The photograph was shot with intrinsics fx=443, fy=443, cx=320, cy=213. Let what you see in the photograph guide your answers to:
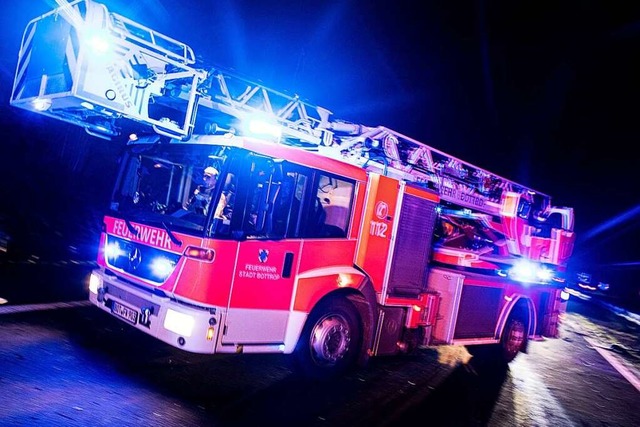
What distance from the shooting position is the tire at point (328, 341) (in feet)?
16.6

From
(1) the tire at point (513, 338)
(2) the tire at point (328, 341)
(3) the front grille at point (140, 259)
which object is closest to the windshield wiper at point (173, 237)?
(3) the front grille at point (140, 259)

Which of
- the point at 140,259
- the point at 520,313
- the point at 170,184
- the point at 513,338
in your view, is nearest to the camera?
the point at 140,259

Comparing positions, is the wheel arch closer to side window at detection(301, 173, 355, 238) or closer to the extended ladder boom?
the extended ladder boom

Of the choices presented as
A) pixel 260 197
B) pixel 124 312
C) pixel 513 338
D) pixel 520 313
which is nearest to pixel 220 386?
pixel 124 312

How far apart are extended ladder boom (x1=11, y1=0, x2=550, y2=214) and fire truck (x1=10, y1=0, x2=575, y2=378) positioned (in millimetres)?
18

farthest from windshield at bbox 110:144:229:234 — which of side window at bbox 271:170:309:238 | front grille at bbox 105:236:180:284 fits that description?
side window at bbox 271:170:309:238

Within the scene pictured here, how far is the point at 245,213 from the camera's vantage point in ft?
14.4

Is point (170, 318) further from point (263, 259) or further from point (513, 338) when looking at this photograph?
point (513, 338)

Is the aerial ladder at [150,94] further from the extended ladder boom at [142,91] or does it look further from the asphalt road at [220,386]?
the asphalt road at [220,386]

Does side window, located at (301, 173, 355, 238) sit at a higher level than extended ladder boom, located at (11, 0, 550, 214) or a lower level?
lower

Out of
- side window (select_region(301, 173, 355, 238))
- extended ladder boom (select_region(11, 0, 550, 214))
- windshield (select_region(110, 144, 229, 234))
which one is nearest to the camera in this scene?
extended ladder boom (select_region(11, 0, 550, 214))

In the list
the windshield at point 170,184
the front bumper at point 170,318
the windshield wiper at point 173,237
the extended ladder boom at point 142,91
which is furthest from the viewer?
the windshield at point 170,184

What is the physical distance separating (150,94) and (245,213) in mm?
1418

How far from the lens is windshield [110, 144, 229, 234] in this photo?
4.41 metres
